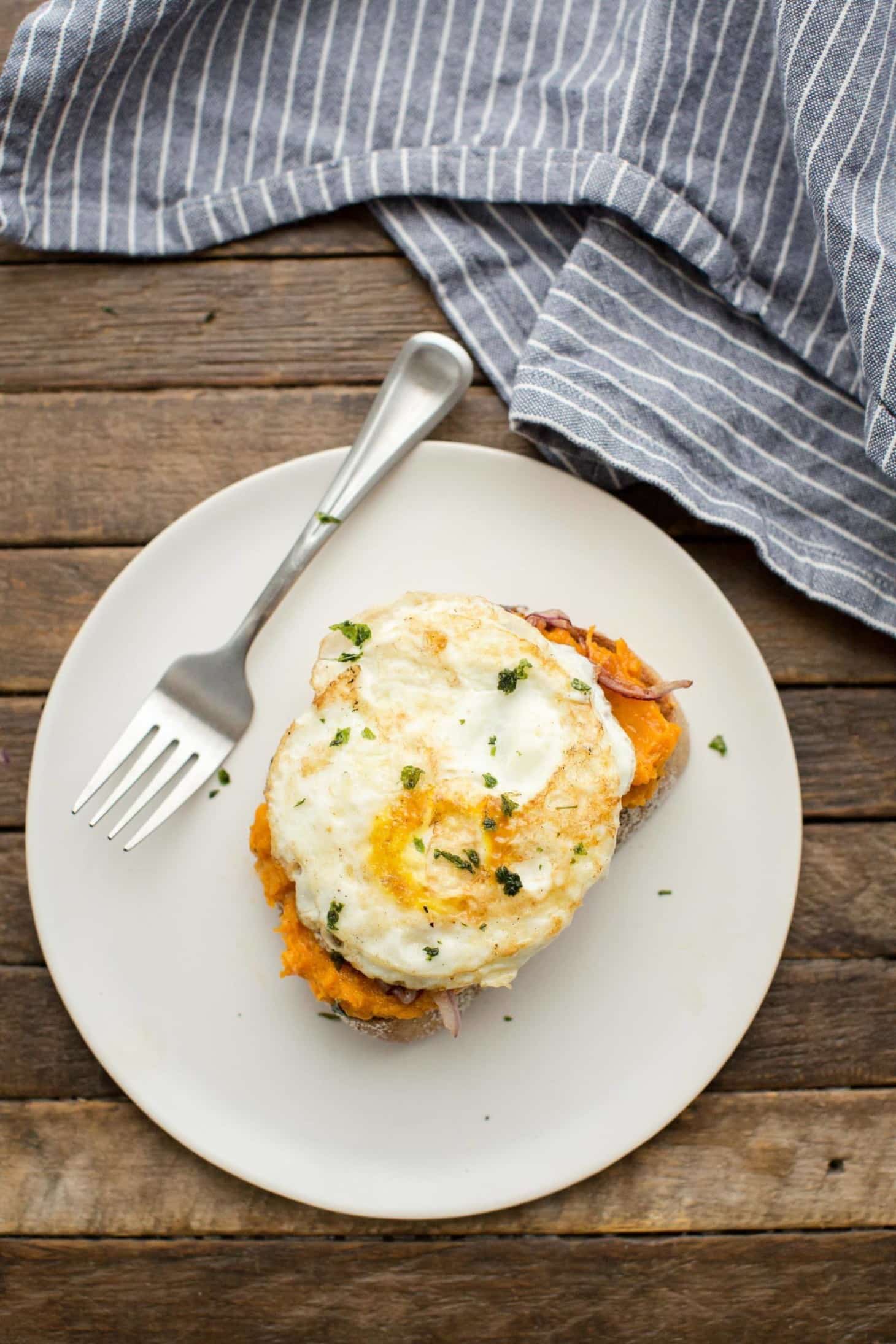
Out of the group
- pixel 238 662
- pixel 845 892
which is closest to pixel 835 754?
pixel 845 892

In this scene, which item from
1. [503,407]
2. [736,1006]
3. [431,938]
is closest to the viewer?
[431,938]

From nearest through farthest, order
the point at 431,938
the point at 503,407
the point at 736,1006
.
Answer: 1. the point at 431,938
2. the point at 736,1006
3. the point at 503,407

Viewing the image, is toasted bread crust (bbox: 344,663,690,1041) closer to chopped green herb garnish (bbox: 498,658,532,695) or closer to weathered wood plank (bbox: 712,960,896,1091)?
chopped green herb garnish (bbox: 498,658,532,695)

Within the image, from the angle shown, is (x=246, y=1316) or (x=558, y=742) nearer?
(x=558, y=742)

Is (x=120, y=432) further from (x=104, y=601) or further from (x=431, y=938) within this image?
(x=431, y=938)

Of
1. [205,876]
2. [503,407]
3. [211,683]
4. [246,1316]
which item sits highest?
[503,407]

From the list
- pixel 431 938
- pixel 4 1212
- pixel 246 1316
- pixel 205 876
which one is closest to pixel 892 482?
pixel 431 938

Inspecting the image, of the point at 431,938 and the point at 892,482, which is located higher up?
the point at 892,482

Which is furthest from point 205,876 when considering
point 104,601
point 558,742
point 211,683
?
point 558,742

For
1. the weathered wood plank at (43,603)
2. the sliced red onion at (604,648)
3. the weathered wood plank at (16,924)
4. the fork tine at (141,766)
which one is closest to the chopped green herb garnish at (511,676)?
the sliced red onion at (604,648)
